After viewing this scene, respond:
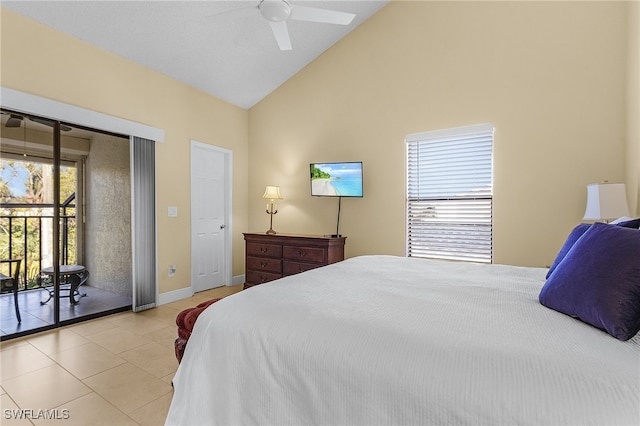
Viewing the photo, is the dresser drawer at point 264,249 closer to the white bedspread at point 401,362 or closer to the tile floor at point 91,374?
the tile floor at point 91,374

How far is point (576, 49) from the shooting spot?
2.93 m

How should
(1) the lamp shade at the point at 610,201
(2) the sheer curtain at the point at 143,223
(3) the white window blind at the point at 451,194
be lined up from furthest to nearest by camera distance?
(2) the sheer curtain at the point at 143,223, (3) the white window blind at the point at 451,194, (1) the lamp shade at the point at 610,201

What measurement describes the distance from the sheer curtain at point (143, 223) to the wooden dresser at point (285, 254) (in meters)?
1.18

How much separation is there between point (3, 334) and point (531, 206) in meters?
4.98

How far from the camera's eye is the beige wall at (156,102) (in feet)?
A: 9.45

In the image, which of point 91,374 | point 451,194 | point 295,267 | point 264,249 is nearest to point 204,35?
point 264,249

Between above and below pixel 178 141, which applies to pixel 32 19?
above

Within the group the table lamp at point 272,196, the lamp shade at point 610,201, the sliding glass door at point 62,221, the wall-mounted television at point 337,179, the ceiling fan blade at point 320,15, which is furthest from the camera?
the table lamp at point 272,196

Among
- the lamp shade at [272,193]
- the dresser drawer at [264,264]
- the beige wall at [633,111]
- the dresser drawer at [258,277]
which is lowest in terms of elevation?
the dresser drawer at [258,277]

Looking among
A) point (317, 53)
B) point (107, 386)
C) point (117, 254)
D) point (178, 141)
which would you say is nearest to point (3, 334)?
point (117, 254)

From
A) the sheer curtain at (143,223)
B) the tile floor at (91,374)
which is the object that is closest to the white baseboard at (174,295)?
the sheer curtain at (143,223)

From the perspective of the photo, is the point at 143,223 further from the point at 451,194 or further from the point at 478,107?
the point at 478,107

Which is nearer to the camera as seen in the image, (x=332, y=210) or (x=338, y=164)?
(x=338, y=164)

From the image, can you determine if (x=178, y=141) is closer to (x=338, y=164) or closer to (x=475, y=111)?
(x=338, y=164)
